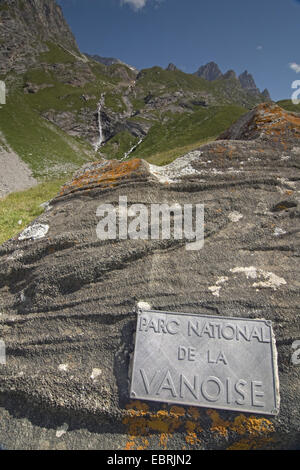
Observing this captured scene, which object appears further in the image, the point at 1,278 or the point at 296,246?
the point at 1,278

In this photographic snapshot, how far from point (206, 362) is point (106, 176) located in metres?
4.68

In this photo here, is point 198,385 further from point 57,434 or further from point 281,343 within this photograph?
point 57,434

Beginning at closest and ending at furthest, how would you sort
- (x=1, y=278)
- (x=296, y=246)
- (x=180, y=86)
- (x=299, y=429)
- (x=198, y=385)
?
(x=299, y=429)
(x=198, y=385)
(x=296, y=246)
(x=1, y=278)
(x=180, y=86)

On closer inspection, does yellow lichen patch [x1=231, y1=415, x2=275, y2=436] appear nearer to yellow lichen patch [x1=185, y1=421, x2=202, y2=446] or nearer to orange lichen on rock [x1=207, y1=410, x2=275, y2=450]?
orange lichen on rock [x1=207, y1=410, x2=275, y2=450]

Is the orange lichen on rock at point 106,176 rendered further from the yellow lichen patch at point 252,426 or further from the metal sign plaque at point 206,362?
the yellow lichen patch at point 252,426

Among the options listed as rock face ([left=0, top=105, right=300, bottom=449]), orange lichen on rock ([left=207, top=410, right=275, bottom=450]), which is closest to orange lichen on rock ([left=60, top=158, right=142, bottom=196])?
rock face ([left=0, top=105, right=300, bottom=449])

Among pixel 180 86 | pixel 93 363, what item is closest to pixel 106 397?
pixel 93 363

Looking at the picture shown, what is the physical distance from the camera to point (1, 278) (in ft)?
17.4

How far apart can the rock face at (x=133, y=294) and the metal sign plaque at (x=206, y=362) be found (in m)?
0.15

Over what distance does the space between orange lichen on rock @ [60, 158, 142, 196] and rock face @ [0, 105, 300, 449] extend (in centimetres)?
6

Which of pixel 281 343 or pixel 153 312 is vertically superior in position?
pixel 153 312

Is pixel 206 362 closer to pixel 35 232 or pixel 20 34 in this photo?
pixel 35 232
